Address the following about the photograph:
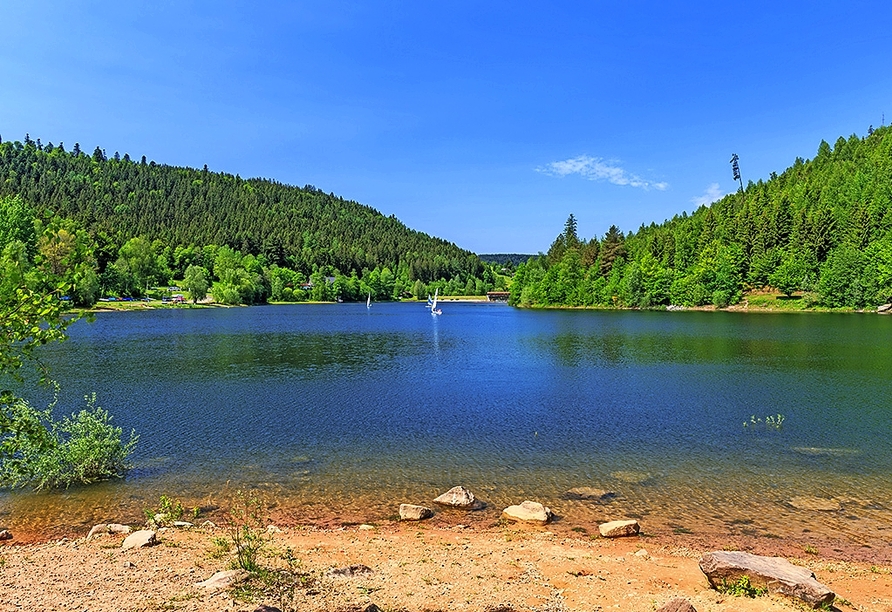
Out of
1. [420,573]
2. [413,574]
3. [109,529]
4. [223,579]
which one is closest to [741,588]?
[420,573]

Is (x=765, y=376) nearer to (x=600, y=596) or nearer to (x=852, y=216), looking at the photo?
(x=600, y=596)

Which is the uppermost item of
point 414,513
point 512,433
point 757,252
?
point 757,252

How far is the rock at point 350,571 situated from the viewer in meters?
10.7

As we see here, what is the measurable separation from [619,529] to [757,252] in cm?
14055

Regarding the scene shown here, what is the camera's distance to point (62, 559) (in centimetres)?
1167

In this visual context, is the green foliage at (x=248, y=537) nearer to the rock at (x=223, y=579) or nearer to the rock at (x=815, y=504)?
the rock at (x=223, y=579)

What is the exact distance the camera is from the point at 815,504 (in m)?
16.6

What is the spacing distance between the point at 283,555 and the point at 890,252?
133 metres

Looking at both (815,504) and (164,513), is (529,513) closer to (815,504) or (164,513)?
(815,504)

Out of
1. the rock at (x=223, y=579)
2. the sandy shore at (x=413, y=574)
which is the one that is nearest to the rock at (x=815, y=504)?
the sandy shore at (x=413, y=574)

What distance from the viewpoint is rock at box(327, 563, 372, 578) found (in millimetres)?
10680

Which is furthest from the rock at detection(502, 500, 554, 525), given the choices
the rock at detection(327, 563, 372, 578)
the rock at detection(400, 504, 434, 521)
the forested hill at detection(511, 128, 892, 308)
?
the forested hill at detection(511, 128, 892, 308)

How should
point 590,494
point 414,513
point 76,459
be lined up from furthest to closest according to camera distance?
point 76,459 < point 590,494 < point 414,513

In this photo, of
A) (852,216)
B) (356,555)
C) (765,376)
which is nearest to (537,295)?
(852,216)
